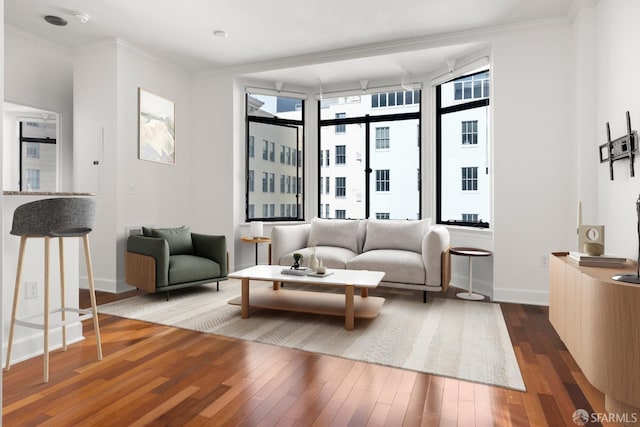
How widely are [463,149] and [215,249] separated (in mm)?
3330

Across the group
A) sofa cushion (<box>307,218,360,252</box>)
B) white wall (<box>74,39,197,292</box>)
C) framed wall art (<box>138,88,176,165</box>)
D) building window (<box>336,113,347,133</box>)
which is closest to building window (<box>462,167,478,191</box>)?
sofa cushion (<box>307,218,360,252</box>)

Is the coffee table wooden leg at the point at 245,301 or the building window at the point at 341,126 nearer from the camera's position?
the coffee table wooden leg at the point at 245,301

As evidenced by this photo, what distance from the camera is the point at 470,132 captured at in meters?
4.96

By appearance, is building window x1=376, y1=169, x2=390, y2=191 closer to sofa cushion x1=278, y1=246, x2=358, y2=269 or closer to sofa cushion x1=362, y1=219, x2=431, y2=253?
sofa cushion x1=362, y1=219, x2=431, y2=253

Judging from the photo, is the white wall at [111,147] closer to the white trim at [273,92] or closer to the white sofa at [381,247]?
the white trim at [273,92]

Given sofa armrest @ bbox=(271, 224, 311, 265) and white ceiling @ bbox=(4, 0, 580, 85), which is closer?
white ceiling @ bbox=(4, 0, 580, 85)

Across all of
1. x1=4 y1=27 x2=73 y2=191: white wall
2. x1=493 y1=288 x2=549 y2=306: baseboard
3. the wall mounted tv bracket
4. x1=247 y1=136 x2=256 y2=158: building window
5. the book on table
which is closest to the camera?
the book on table

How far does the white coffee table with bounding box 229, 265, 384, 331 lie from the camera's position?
3.31 meters

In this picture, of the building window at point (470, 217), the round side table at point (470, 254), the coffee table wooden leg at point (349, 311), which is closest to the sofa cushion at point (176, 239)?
the coffee table wooden leg at point (349, 311)

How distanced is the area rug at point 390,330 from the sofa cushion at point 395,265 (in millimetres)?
264

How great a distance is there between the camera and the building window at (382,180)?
19.1 feet

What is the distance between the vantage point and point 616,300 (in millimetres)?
1847

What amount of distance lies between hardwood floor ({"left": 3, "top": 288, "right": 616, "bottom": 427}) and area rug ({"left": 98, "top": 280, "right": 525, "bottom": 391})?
0.12 m

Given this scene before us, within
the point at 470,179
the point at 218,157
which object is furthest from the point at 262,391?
the point at 218,157
